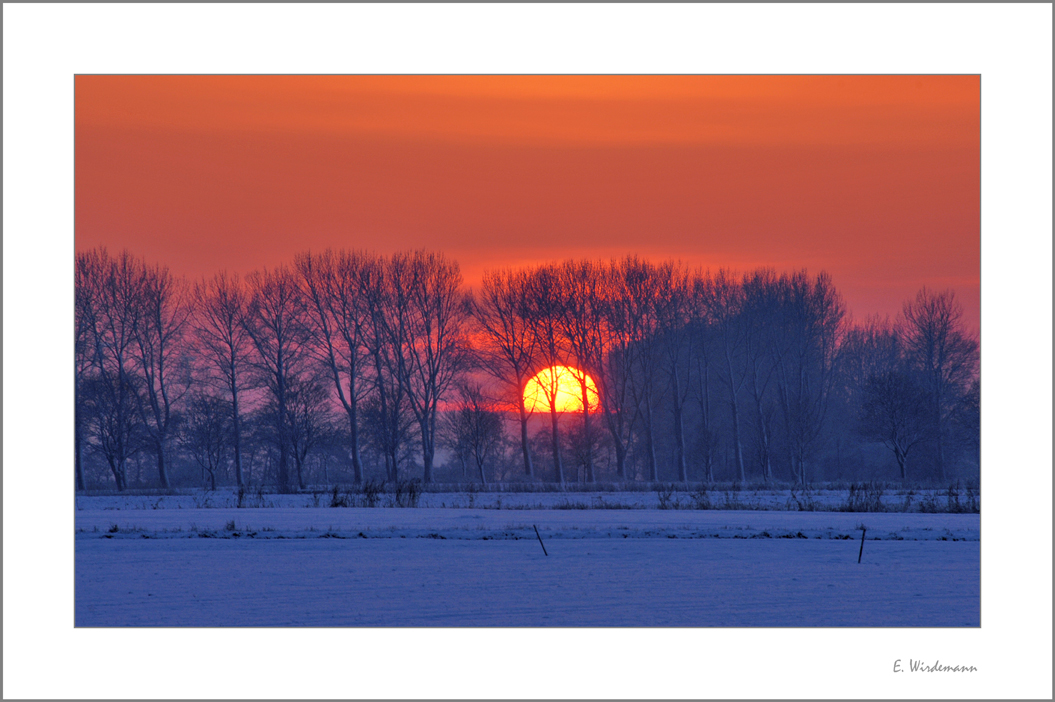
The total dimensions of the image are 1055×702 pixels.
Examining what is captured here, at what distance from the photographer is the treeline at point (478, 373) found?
44375 millimetres

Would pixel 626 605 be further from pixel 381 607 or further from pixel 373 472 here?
pixel 373 472

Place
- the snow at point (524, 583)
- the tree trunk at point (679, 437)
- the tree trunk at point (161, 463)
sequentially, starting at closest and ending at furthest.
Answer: the snow at point (524, 583) < the tree trunk at point (161, 463) < the tree trunk at point (679, 437)

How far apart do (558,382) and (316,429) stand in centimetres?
1324

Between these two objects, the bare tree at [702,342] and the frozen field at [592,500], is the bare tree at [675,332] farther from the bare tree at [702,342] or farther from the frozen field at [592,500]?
the frozen field at [592,500]

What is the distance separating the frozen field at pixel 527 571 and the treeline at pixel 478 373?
2174 centimetres

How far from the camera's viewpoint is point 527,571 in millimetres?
15742

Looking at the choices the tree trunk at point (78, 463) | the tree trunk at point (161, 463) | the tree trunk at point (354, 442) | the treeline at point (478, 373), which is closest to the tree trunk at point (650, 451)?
the treeline at point (478, 373)

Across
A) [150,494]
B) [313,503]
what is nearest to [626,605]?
[313,503]

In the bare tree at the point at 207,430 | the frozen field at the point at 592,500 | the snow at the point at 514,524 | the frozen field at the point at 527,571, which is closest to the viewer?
the frozen field at the point at 527,571

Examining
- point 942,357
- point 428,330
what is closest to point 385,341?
point 428,330

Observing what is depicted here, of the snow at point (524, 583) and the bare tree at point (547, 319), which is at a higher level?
the bare tree at point (547, 319)

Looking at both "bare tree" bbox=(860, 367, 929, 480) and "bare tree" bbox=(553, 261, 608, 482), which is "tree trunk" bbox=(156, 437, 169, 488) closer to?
"bare tree" bbox=(553, 261, 608, 482)

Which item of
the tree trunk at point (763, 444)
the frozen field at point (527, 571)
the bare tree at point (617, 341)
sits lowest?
the tree trunk at point (763, 444)

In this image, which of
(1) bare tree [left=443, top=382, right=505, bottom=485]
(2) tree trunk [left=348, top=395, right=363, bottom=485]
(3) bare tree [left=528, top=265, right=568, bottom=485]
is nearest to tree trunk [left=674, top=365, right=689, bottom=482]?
(3) bare tree [left=528, top=265, right=568, bottom=485]
